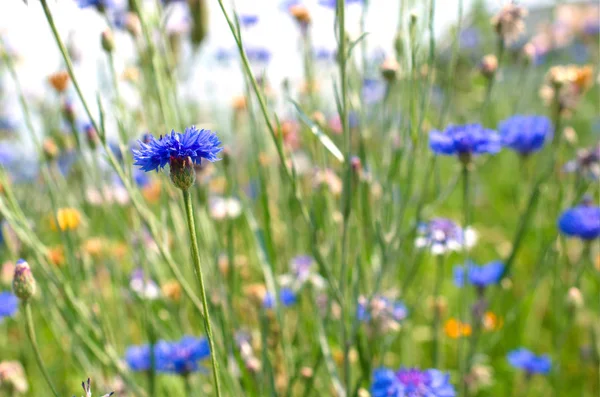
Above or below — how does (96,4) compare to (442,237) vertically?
above

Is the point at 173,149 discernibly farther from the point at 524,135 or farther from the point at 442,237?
the point at 524,135

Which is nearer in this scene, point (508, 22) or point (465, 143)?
point (465, 143)

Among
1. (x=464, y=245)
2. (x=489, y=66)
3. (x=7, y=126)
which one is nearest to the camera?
(x=464, y=245)

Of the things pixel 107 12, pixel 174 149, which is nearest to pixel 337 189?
pixel 107 12

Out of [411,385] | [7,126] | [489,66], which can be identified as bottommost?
[411,385]

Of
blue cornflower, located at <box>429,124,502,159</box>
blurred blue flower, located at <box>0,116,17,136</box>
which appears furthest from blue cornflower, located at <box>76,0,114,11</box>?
blurred blue flower, located at <box>0,116,17,136</box>

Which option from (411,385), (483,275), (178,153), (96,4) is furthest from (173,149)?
(483,275)

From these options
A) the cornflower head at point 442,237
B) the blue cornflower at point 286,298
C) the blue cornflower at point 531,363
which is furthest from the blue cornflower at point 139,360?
the blue cornflower at point 531,363
